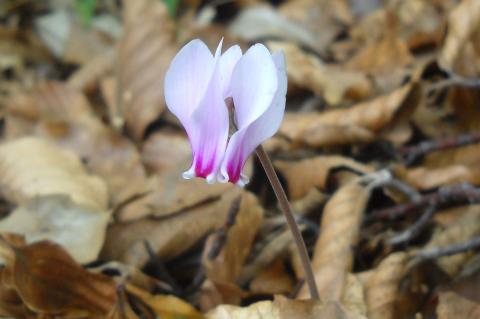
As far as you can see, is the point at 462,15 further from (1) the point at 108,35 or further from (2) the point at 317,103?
(1) the point at 108,35

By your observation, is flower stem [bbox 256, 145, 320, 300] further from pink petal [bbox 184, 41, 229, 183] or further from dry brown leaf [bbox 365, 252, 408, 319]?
dry brown leaf [bbox 365, 252, 408, 319]

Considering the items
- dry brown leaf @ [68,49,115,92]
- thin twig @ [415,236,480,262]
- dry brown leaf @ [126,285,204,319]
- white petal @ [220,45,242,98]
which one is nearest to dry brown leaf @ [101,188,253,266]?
dry brown leaf @ [126,285,204,319]

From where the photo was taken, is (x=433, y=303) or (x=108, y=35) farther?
(x=108, y=35)

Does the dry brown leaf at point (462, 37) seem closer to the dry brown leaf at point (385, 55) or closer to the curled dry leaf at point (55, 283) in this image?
the dry brown leaf at point (385, 55)

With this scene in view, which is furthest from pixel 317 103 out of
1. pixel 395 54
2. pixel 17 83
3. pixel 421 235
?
pixel 17 83

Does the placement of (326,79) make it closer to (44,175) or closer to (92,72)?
(44,175)

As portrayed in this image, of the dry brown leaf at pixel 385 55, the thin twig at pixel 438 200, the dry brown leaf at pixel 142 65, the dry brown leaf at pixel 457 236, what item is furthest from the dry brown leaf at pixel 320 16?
the dry brown leaf at pixel 457 236
